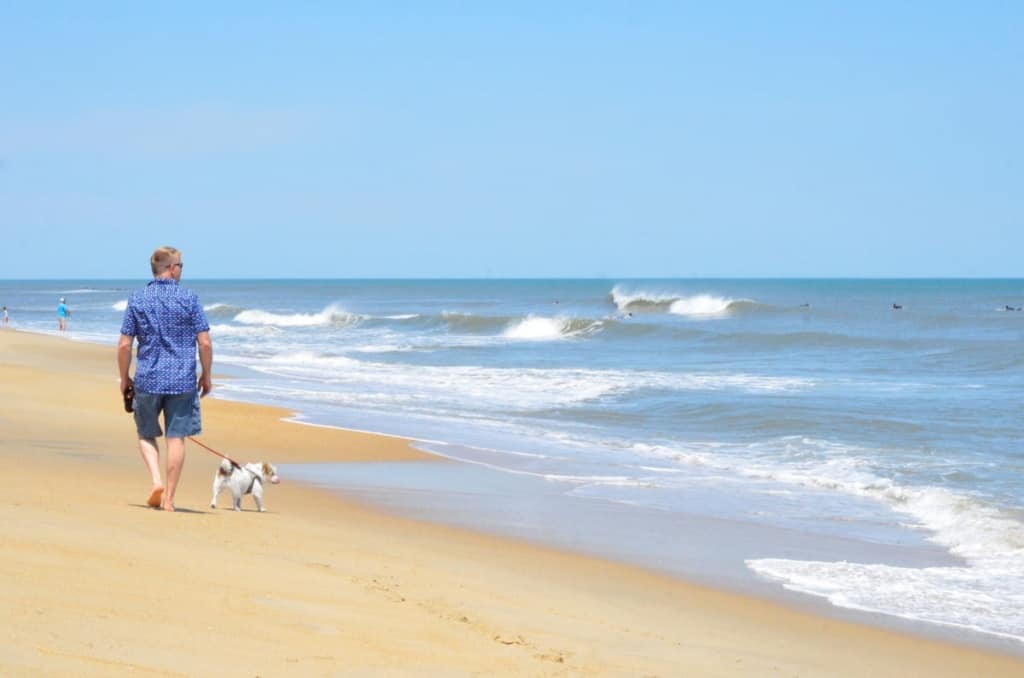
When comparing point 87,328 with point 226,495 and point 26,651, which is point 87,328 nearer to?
point 226,495

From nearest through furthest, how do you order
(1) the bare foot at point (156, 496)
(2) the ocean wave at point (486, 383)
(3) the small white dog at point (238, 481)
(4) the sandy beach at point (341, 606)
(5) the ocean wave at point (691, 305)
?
(4) the sandy beach at point (341, 606)
(1) the bare foot at point (156, 496)
(3) the small white dog at point (238, 481)
(2) the ocean wave at point (486, 383)
(5) the ocean wave at point (691, 305)

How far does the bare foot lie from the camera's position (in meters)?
7.30

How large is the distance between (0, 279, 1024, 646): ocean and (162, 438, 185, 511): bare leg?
250 centimetres

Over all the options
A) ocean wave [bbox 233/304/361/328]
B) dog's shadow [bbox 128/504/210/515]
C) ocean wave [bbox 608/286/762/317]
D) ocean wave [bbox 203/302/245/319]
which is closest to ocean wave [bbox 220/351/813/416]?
dog's shadow [bbox 128/504/210/515]

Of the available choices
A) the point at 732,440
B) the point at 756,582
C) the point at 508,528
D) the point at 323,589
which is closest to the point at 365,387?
the point at 732,440

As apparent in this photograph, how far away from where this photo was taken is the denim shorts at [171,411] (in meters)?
6.95

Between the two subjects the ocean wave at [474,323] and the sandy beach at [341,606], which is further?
the ocean wave at [474,323]

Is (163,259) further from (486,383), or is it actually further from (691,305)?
(691,305)

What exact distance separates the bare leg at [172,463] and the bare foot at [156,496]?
0.13 ft

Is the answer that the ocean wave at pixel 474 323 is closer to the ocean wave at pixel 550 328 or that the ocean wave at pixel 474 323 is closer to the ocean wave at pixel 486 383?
the ocean wave at pixel 550 328

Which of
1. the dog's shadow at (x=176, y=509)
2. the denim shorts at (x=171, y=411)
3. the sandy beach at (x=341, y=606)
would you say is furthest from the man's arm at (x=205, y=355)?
the dog's shadow at (x=176, y=509)

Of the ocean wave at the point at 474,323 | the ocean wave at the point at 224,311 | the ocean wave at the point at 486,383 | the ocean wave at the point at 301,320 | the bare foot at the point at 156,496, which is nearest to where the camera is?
the bare foot at the point at 156,496

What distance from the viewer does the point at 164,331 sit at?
6.84 m

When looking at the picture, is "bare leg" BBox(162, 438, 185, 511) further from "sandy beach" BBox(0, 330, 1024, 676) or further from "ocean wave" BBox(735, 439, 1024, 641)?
"ocean wave" BBox(735, 439, 1024, 641)
